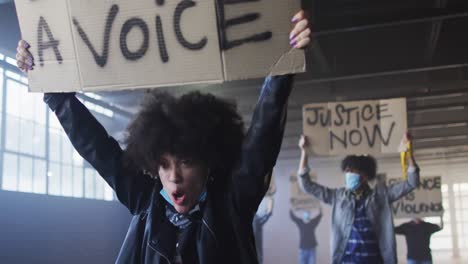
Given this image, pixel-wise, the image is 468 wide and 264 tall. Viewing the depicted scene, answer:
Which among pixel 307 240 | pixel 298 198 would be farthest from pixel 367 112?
pixel 298 198

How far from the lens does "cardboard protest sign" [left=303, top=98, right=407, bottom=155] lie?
14.4 ft

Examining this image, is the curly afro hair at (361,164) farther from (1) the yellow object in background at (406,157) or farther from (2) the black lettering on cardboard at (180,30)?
(2) the black lettering on cardboard at (180,30)

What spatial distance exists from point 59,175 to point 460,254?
46.0 ft

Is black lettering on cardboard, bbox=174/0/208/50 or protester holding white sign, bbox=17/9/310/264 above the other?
black lettering on cardboard, bbox=174/0/208/50

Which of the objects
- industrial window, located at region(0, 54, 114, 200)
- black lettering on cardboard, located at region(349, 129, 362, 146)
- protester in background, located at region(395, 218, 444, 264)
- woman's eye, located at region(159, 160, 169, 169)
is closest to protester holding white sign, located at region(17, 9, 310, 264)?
woman's eye, located at region(159, 160, 169, 169)

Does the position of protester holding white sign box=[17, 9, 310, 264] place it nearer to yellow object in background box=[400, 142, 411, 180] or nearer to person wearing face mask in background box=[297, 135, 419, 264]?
person wearing face mask in background box=[297, 135, 419, 264]

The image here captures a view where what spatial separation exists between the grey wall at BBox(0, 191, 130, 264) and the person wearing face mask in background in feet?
16.5

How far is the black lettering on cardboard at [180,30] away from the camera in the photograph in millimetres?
1592

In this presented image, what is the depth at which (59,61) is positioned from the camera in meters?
1.74

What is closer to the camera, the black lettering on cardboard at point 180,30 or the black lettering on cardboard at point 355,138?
the black lettering on cardboard at point 180,30

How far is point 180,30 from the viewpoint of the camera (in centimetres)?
161

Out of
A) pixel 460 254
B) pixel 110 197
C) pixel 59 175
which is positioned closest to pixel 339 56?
pixel 59 175

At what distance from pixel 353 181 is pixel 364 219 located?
363mm

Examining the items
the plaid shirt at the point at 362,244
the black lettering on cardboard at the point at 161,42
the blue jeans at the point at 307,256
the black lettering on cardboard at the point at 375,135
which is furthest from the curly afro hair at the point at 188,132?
the blue jeans at the point at 307,256
